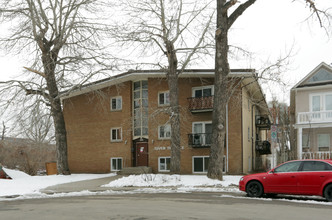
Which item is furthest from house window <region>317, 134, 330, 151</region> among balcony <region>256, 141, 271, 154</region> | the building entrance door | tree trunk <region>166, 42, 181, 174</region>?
the building entrance door

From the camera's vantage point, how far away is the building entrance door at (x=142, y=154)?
29.8 m

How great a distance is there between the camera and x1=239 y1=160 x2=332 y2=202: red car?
40.3 feet

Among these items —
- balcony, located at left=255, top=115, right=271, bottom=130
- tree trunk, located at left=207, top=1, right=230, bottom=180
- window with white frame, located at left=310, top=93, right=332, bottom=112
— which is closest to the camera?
tree trunk, located at left=207, top=1, right=230, bottom=180

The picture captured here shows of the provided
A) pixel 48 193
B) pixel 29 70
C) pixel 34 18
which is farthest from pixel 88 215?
pixel 34 18

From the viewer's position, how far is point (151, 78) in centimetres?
2978

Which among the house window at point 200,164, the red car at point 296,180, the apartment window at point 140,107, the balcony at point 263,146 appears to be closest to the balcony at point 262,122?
the balcony at point 263,146

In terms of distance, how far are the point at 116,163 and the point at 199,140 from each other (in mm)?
7779

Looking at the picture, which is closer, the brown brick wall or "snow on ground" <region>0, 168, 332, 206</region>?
"snow on ground" <region>0, 168, 332, 206</region>

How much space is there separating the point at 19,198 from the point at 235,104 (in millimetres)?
16323

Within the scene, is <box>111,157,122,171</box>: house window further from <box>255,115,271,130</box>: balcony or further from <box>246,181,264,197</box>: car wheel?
<box>246,181,264,197</box>: car wheel

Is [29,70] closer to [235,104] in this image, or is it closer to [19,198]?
[19,198]

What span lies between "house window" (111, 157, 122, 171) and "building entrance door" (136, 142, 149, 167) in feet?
5.29

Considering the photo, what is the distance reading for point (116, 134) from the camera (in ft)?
103

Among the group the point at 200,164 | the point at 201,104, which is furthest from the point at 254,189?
the point at 200,164
